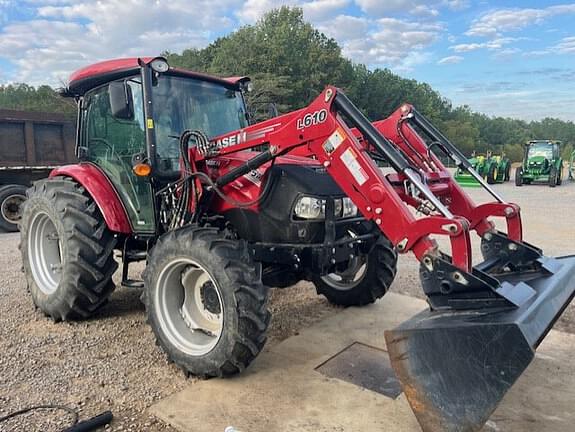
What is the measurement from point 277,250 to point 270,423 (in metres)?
1.21

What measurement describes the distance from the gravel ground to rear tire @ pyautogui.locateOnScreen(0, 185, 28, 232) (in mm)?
4462

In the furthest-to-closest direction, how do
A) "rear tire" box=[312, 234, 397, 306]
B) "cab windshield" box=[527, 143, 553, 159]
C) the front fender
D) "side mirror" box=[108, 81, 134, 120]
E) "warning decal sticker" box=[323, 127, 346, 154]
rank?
1. "cab windshield" box=[527, 143, 553, 159]
2. "rear tire" box=[312, 234, 397, 306]
3. the front fender
4. "side mirror" box=[108, 81, 134, 120]
5. "warning decal sticker" box=[323, 127, 346, 154]

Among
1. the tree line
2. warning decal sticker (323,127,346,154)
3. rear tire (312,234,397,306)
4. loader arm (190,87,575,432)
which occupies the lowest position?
rear tire (312,234,397,306)

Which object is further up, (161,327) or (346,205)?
(346,205)

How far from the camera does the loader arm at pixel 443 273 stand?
2371 mm

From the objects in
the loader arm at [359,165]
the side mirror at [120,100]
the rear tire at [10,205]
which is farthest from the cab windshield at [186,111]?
the rear tire at [10,205]

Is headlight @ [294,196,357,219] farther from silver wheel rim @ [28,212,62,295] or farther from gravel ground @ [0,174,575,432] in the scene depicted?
silver wheel rim @ [28,212,62,295]

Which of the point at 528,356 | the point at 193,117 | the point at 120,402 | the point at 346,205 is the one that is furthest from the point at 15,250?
the point at 528,356

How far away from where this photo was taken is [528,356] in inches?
89.5

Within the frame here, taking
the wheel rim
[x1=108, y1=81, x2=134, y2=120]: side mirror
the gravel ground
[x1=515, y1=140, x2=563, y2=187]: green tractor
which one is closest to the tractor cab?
[x1=108, y1=81, x2=134, y2=120]: side mirror

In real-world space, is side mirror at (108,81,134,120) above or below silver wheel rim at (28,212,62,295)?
above

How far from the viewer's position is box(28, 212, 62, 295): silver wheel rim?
4.81 metres

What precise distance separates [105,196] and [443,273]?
296 cm

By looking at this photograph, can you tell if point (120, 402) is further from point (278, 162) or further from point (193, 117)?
point (193, 117)
